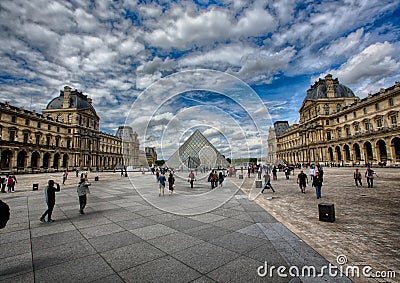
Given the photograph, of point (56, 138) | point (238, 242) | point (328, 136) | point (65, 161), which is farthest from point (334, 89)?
point (65, 161)

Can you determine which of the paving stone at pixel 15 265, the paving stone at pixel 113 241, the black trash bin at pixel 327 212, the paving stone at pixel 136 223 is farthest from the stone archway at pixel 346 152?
the paving stone at pixel 15 265

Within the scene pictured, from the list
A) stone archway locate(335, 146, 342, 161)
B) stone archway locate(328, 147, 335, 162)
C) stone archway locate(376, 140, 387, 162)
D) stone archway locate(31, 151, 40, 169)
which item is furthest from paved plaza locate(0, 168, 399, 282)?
stone archway locate(328, 147, 335, 162)

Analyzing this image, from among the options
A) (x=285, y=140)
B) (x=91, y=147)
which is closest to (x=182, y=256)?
(x=91, y=147)

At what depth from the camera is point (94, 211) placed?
9.01 meters

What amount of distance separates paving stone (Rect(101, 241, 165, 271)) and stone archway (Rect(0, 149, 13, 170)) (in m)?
62.9

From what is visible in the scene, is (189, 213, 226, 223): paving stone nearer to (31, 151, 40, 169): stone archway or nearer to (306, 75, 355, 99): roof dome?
(31, 151, 40, 169): stone archway

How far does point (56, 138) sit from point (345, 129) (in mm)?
89337

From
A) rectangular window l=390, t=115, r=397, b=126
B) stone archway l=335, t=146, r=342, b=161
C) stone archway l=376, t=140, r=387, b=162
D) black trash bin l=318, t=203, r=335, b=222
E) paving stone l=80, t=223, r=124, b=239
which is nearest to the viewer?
paving stone l=80, t=223, r=124, b=239

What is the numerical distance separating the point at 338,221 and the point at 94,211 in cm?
952

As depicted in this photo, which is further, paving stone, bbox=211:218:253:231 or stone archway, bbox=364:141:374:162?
stone archway, bbox=364:141:374:162

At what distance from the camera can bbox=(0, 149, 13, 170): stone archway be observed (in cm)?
5024

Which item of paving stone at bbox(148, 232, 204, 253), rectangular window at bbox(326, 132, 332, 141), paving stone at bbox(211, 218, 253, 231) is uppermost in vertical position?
rectangular window at bbox(326, 132, 332, 141)

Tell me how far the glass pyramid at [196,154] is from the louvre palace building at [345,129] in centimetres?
1851

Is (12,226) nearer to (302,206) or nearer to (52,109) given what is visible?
(302,206)
